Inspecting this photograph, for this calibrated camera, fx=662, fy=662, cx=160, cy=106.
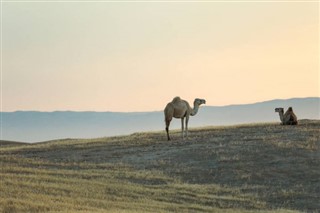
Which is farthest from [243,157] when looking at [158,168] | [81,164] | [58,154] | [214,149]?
[58,154]

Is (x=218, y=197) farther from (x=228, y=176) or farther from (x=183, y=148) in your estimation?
(x=183, y=148)

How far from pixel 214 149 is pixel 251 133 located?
338 inches

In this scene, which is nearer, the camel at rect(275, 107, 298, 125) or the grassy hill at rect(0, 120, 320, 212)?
the grassy hill at rect(0, 120, 320, 212)

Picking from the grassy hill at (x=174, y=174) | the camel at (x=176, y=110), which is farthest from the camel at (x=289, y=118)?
the camel at (x=176, y=110)

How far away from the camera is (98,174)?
31.8m

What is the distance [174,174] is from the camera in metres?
34.8

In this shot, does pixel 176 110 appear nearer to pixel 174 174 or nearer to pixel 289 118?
pixel 289 118

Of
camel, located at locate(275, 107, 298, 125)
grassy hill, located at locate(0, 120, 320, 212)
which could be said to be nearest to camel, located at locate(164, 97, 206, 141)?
grassy hill, located at locate(0, 120, 320, 212)

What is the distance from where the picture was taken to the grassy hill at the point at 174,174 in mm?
24438

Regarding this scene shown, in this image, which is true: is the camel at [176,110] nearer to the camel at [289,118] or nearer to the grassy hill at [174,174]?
the grassy hill at [174,174]

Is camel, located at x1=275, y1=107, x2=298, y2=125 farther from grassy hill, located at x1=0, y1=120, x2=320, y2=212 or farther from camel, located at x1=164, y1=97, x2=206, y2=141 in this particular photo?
camel, located at x1=164, y1=97, x2=206, y2=141

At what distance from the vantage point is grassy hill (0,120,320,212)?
2444 cm

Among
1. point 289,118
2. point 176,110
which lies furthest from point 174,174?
point 289,118

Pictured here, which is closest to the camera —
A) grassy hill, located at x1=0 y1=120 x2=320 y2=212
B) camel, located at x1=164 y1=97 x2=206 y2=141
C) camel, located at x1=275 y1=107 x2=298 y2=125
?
grassy hill, located at x1=0 y1=120 x2=320 y2=212
